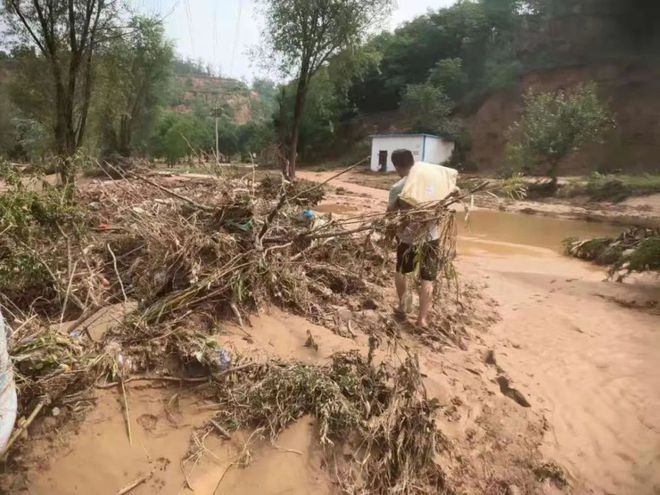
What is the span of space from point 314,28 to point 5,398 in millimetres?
18710

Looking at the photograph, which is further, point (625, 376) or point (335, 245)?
point (335, 245)

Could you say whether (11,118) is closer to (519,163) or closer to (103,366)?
(519,163)

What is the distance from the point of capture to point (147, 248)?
4.07m

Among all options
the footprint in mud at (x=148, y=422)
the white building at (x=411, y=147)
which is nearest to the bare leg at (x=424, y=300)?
the footprint in mud at (x=148, y=422)

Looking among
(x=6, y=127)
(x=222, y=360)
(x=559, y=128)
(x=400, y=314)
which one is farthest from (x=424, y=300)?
(x=6, y=127)

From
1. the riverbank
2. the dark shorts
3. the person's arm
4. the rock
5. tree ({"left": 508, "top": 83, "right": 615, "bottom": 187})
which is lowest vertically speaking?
the rock

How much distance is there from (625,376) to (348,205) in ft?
39.4

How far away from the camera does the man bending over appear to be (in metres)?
4.21

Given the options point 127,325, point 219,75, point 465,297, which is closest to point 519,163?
point 465,297

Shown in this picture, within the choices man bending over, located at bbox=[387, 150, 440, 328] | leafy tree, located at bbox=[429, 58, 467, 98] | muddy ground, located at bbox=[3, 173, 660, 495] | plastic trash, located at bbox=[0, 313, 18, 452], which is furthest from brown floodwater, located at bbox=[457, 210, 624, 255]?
leafy tree, located at bbox=[429, 58, 467, 98]

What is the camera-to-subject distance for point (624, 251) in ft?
26.0

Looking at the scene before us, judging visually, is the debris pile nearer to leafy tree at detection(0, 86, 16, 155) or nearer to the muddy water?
the muddy water

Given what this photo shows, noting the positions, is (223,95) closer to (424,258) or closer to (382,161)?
(382,161)

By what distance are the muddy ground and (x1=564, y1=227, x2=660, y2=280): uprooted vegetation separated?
4.19ft
